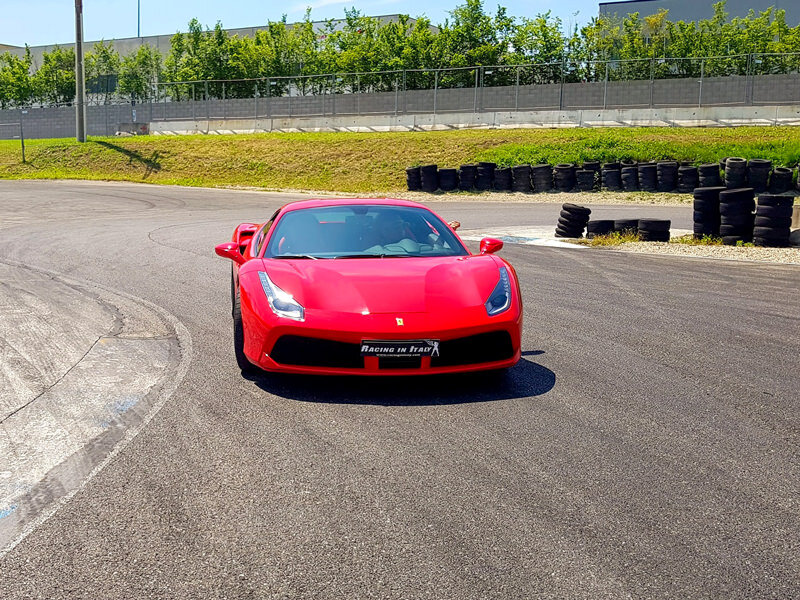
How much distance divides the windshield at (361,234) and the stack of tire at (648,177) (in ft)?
78.9

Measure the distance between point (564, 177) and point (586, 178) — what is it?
786 mm

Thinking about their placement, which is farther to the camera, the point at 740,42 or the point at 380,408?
the point at 740,42

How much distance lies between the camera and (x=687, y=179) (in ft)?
96.5

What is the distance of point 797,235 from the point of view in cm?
1590

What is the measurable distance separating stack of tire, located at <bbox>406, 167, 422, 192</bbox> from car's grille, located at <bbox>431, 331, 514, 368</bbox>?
2807 centimetres

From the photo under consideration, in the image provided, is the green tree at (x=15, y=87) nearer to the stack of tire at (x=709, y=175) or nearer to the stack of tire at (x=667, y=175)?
the stack of tire at (x=667, y=175)

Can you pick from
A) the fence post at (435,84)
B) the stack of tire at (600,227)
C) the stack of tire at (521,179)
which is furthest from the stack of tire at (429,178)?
the stack of tire at (600,227)

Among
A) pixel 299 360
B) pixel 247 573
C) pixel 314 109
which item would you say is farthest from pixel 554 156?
pixel 247 573

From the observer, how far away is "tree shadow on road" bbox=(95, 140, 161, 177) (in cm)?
4291

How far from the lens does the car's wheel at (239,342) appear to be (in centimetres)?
617

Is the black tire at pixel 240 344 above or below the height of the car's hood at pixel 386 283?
below

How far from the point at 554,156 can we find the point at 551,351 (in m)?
28.7

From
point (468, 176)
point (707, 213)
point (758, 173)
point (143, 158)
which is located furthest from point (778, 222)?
point (143, 158)

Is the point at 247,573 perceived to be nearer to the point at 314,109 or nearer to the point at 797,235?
the point at 797,235
